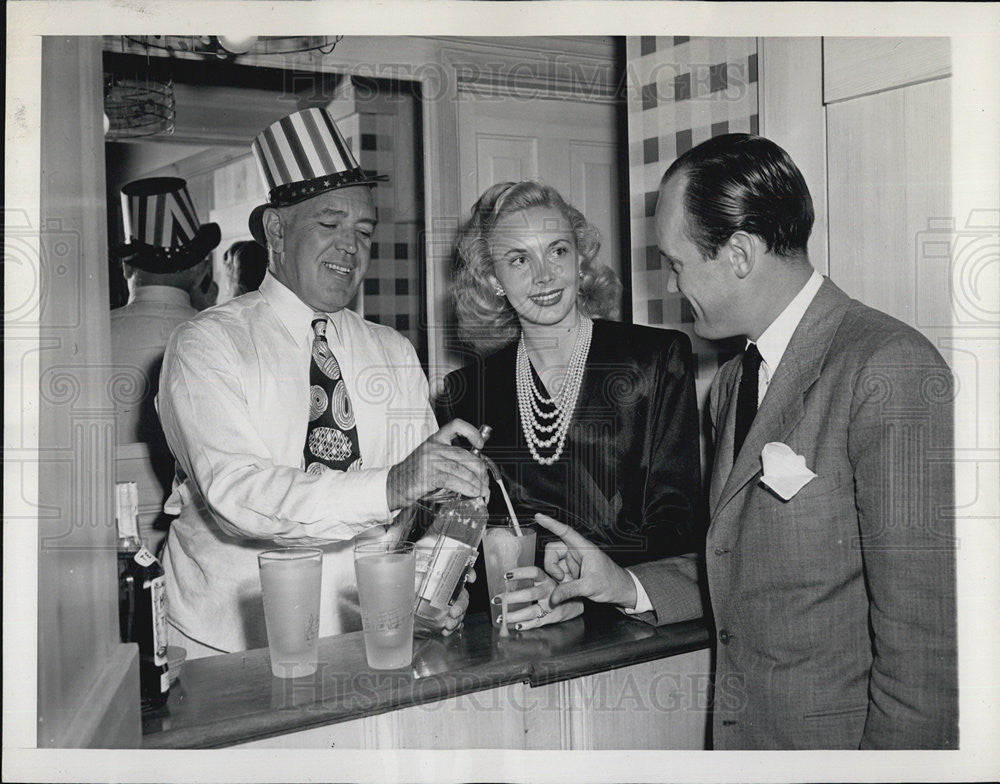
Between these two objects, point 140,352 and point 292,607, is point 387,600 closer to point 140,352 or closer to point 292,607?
point 292,607

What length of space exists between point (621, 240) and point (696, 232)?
613mm

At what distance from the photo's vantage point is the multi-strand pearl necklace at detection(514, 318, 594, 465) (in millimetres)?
1396

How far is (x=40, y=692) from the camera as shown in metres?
0.89

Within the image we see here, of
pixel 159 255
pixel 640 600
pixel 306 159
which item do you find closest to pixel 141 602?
pixel 640 600

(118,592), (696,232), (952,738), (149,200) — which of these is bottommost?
(952,738)

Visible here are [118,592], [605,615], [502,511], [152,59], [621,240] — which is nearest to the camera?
[118,592]

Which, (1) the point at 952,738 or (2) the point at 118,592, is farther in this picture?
(1) the point at 952,738

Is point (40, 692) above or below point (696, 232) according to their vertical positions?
below

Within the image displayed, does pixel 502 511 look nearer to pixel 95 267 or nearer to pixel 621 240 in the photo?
pixel 621 240

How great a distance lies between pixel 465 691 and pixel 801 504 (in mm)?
438

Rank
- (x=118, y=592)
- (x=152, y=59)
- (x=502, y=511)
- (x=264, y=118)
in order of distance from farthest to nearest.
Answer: (x=264, y=118) → (x=152, y=59) → (x=502, y=511) → (x=118, y=592)

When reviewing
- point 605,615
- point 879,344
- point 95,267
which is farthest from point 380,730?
point 879,344

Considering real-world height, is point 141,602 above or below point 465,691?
above

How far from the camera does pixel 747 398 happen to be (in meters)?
1.10
